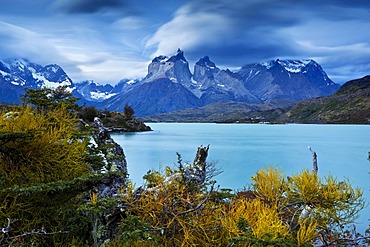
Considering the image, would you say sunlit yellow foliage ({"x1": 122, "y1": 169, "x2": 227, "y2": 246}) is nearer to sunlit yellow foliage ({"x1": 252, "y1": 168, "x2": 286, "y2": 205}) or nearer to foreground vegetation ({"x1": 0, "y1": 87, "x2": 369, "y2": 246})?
foreground vegetation ({"x1": 0, "y1": 87, "x2": 369, "y2": 246})

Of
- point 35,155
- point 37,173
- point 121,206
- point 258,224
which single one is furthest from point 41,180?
point 258,224

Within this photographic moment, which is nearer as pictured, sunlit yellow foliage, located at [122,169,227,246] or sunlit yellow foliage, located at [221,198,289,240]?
sunlit yellow foliage, located at [221,198,289,240]

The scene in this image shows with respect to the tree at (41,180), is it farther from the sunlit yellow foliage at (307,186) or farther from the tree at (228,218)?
the sunlit yellow foliage at (307,186)

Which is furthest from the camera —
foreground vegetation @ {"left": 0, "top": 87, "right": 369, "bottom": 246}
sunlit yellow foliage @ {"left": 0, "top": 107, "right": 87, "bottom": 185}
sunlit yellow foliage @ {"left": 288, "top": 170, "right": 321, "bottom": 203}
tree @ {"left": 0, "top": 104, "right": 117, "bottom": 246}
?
sunlit yellow foliage @ {"left": 288, "top": 170, "right": 321, "bottom": 203}

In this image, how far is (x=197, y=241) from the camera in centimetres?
380

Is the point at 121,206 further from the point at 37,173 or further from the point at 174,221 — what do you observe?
the point at 37,173

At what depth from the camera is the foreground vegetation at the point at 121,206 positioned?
3627 mm

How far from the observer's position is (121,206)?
12.9ft

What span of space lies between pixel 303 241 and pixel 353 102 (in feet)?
653

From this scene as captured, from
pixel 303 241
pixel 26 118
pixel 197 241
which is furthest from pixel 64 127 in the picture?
pixel 303 241

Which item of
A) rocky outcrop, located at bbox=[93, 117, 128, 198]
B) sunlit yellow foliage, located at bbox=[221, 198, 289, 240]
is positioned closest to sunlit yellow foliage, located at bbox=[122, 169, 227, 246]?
sunlit yellow foliage, located at bbox=[221, 198, 289, 240]

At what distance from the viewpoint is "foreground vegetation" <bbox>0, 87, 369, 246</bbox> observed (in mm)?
3627

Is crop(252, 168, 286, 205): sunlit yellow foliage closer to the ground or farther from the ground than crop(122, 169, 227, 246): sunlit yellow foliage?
farther from the ground

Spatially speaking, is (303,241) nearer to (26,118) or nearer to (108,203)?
(108,203)
